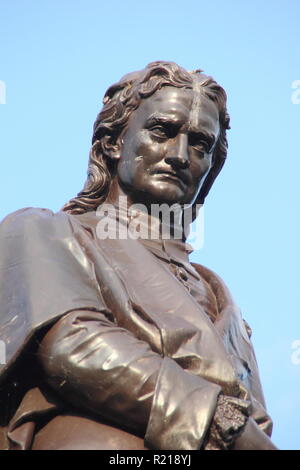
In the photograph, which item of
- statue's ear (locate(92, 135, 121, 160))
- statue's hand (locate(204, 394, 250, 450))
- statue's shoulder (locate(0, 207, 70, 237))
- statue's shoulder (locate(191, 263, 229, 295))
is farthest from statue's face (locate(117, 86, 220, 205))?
statue's hand (locate(204, 394, 250, 450))

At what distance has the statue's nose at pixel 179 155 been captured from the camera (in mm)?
8695

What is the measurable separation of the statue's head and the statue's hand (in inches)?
93.3

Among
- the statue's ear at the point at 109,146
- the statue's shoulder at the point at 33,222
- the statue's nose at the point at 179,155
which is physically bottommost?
the statue's shoulder at the point at 33,222

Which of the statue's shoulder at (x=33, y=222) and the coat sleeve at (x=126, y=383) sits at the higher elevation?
the statue's shoulder at (x=33, y=222)

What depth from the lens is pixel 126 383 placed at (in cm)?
679

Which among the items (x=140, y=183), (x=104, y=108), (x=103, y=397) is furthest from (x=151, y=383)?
(x=104, y=108)

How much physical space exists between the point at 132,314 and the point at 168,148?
5.90 ft

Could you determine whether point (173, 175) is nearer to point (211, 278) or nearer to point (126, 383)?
point (211, 278)

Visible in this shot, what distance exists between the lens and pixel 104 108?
30.9 feet

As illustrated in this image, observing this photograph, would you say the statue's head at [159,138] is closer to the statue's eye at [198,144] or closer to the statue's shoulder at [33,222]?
the statue's eye at [198,144]

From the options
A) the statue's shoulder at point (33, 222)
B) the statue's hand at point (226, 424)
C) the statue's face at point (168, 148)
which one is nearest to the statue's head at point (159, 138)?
the statue's face at point (168, 148)

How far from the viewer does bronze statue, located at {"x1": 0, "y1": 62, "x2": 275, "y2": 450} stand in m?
6.76

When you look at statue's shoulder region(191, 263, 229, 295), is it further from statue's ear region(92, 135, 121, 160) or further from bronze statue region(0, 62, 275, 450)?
statue's ear region(92, 135, 121, 160)
